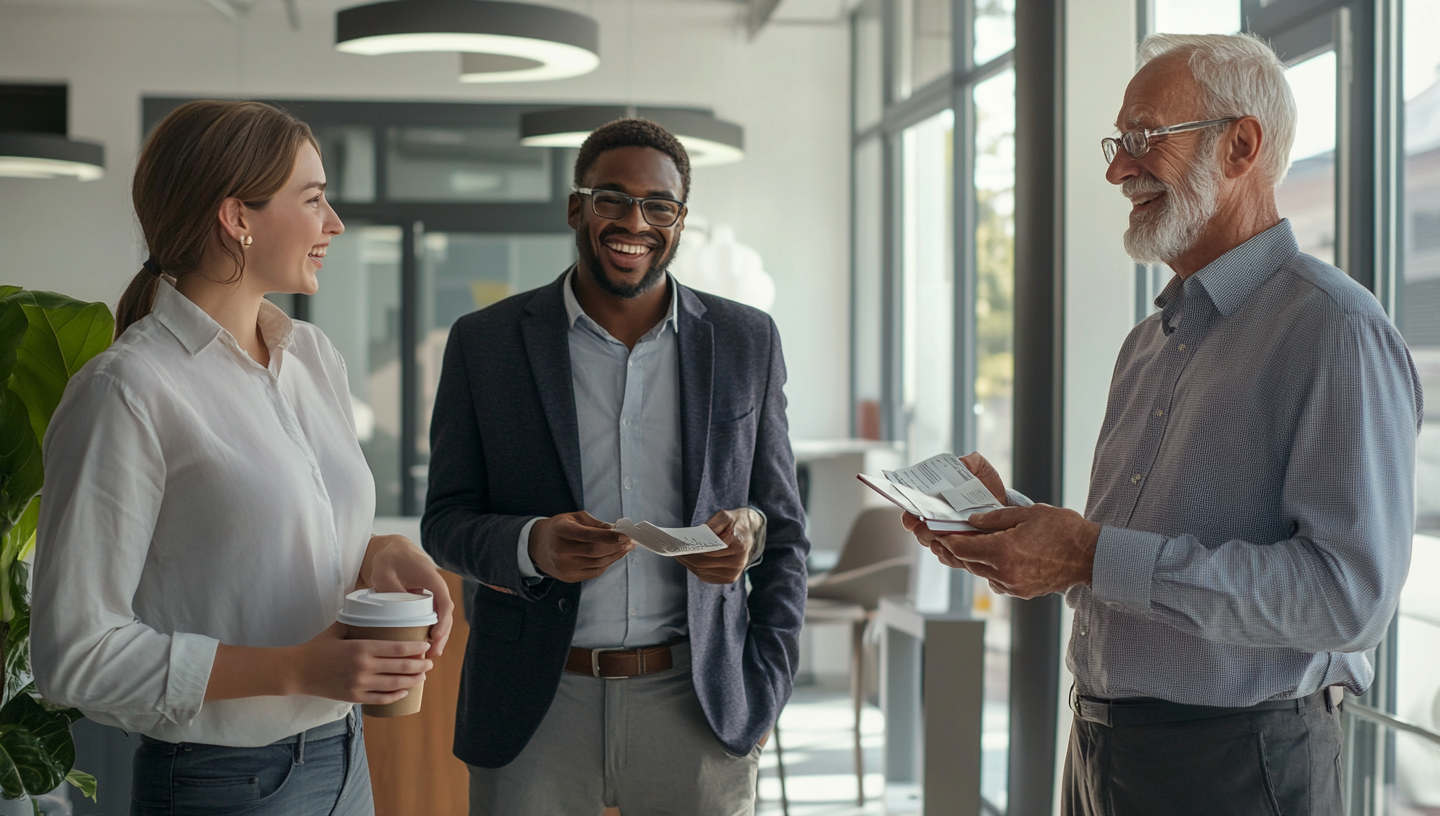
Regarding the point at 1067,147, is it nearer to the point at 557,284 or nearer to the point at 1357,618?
the point at 557,284

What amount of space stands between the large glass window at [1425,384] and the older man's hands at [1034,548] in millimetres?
1450

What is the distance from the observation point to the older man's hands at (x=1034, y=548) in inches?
58.8

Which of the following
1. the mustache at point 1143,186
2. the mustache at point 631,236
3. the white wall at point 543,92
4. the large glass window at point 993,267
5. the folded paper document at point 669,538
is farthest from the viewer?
the white wall at point 543,92

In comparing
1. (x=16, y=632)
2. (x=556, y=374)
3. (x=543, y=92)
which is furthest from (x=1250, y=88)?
(x=543, y=92)

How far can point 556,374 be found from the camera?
6.35ft

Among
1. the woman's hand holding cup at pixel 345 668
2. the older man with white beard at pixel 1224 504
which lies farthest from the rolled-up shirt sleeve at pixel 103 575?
the older man with white beard at pixel 1224 504

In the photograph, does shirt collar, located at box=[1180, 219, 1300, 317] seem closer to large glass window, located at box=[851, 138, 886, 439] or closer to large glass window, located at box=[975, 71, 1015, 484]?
large glass window, located at box=[975, 71, 1015, 484]

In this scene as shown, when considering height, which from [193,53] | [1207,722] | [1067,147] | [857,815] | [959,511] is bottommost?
[857,815]

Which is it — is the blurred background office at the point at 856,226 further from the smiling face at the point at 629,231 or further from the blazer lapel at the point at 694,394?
the blazer lapel at the point at 694,394

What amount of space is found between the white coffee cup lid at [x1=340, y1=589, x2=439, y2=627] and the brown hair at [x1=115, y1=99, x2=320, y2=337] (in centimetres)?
48

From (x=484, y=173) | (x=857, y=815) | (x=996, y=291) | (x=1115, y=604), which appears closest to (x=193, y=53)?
(x=484, y=173)

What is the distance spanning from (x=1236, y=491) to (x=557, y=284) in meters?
1.21

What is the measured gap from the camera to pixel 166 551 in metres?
1.31

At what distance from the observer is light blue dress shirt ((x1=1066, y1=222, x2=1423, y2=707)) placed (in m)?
1.37
